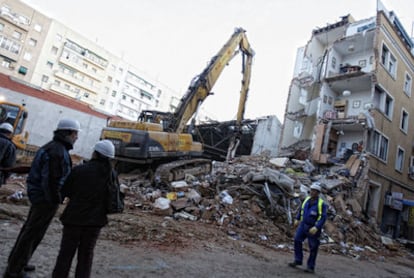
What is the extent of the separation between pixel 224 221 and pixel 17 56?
40880 millimetres

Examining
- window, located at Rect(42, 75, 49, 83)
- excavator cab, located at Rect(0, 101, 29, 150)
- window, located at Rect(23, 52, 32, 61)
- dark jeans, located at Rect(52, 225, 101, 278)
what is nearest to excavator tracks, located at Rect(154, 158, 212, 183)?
dark jeans, located at Rect(52, 225, 101, 278)

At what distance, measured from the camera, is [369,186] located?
15.8 meters

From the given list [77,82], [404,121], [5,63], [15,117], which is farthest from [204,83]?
[77,82]

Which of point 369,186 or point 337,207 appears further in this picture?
point 369,186

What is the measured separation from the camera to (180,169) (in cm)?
962

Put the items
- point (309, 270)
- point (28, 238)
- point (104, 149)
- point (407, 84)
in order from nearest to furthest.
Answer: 1. point (104, 149)
2. point (28, 238)
3. point (309, 270)
4. point (407, 84)

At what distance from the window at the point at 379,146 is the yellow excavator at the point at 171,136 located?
32.7ft

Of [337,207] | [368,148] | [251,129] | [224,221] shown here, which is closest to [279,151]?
[251,129]

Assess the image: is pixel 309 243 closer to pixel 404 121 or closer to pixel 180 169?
pixel 180 169

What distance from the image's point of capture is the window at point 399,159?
60.0 ft

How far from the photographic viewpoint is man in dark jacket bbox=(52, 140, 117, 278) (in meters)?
2.41

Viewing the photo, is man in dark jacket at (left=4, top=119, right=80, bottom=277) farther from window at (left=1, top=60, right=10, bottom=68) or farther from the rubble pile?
window at (left=1, top=60, right=10, bottom=68)

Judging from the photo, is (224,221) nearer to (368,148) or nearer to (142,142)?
(142,142)

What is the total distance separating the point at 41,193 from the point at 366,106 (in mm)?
19051
